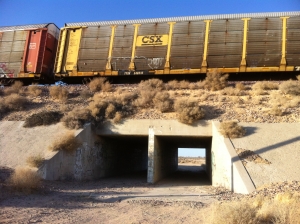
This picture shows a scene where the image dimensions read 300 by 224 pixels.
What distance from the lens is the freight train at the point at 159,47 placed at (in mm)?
19078

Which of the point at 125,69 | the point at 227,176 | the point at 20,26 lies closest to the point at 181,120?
the point at 227,176

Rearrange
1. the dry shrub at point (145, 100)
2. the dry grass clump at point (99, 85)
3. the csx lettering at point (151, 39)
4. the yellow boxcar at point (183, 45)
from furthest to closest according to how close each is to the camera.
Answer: the csx lettering at point (151, 39) < the dry grass clump at point (99, 85) < the yellow boxcar at point (183, 45) < the dry shrub at point (145, 100)

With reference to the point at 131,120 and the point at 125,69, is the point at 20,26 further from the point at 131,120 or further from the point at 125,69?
the point at 131,120

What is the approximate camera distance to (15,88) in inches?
814

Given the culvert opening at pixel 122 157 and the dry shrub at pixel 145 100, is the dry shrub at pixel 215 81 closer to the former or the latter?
the dry shrub at pixel 145 100

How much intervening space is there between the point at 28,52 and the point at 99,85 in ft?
21.9

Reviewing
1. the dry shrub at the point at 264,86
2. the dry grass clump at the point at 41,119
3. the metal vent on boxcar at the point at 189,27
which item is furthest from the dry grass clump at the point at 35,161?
the dry shrub at the point at 264,86

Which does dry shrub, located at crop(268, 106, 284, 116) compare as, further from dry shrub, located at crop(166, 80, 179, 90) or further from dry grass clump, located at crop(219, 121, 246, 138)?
dry shrub, located at crop(166, 80, 179, 90)

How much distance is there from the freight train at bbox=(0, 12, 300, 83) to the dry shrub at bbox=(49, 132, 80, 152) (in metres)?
7.95

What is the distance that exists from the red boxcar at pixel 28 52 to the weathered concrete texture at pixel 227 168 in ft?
47.5

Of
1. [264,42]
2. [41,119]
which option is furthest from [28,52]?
[264,42]

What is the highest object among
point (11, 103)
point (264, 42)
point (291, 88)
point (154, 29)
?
point (154, 29)

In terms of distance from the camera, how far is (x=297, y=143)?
12.5m

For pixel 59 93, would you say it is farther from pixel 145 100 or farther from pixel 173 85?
pixel 173 85
